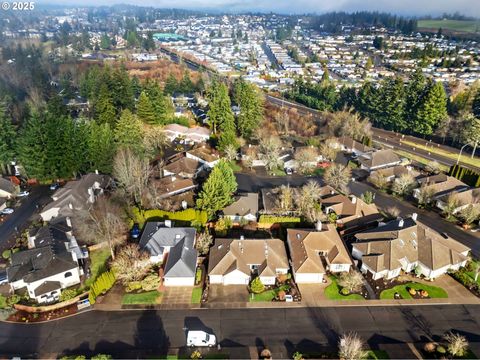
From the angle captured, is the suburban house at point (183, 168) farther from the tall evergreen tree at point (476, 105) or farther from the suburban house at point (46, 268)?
the tall evergreen tree at point (476, 105)

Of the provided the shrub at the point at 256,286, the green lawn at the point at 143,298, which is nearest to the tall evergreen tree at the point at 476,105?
the shrub at the point at 256,286

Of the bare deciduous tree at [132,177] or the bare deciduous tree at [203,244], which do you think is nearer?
the bare deciduous tree at [203,244]

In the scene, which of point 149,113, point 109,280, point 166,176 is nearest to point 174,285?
point 109,280

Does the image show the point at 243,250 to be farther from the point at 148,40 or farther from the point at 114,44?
the point at 114,44

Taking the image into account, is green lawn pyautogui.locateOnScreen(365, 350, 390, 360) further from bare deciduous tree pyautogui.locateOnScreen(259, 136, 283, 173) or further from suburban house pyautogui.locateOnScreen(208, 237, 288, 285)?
bare deciduous tree pyautogui.locateOnScreen(259, 136, 283, 173)

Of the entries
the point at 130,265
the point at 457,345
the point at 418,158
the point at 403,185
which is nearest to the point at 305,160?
the point at 403,185

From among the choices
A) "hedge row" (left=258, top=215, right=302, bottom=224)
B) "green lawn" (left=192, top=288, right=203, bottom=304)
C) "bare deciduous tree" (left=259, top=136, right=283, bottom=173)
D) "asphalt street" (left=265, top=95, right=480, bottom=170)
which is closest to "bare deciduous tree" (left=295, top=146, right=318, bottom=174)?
"bare deciduous tree" (left=259, top=136, right=283, bottom=173)

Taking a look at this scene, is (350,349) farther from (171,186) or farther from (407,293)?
(171,186)
